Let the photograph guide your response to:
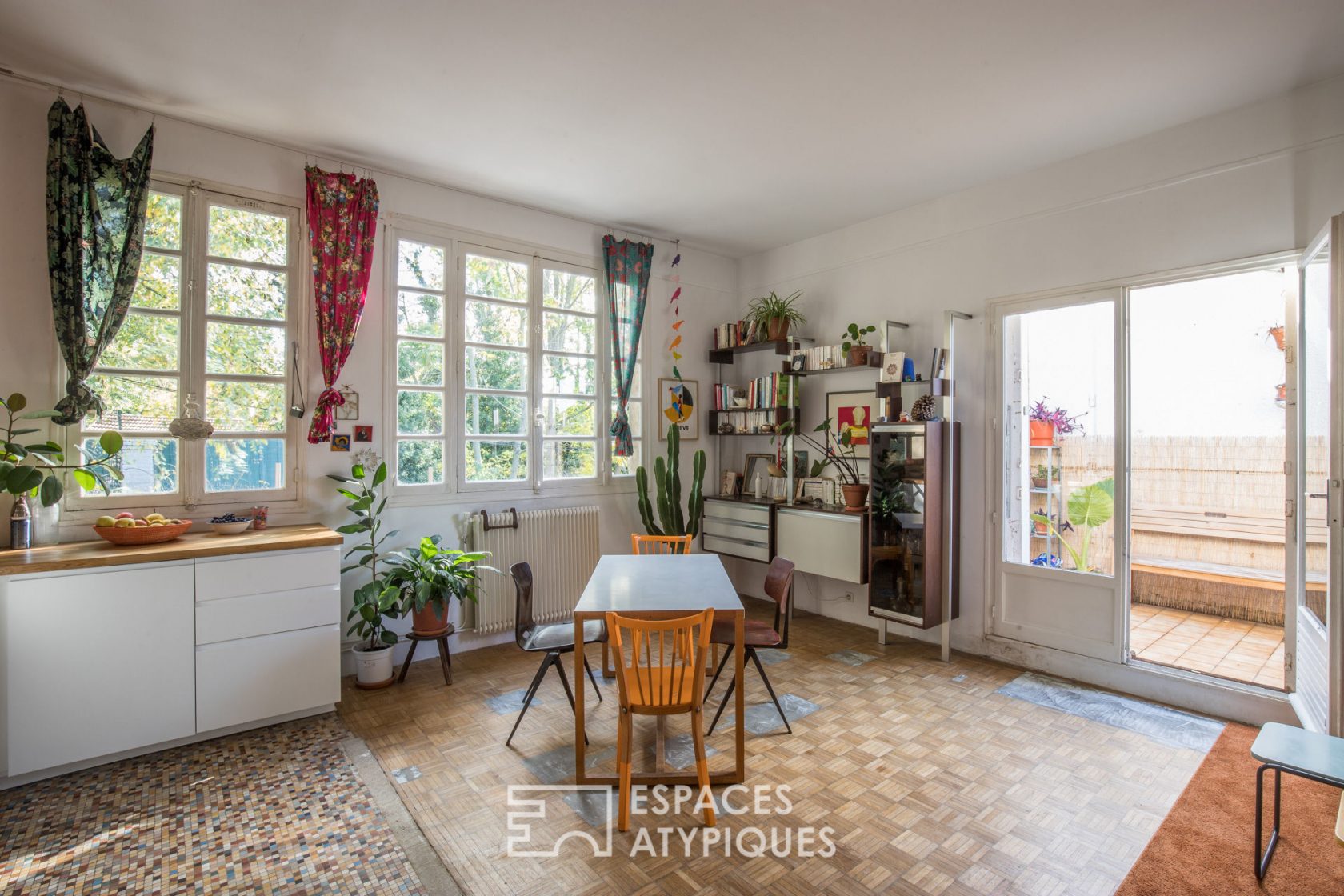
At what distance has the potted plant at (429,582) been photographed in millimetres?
3803

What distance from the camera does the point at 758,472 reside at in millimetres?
5859

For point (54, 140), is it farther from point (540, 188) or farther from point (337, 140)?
point (540, 188)

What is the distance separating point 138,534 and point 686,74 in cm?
354

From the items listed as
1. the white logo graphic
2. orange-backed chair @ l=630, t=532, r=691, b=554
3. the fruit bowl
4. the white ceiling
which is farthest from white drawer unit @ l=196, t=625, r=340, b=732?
the white ceiling

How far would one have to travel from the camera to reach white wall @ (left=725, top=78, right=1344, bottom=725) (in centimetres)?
325

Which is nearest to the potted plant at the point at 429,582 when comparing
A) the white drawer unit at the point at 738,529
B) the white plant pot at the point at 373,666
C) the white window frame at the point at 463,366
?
the white plant pot at the point at 373,666

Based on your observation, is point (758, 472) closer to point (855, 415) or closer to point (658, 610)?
point (855, 415)

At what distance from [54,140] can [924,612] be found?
567 cm

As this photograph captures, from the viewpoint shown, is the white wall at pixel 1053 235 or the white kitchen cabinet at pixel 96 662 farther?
the white wall at pixel 1053 235

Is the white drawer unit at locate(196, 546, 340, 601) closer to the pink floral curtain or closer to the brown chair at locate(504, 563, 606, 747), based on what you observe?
the pink floral curtain

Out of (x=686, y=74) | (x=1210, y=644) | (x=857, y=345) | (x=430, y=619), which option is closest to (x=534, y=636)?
(x=430, y=619)

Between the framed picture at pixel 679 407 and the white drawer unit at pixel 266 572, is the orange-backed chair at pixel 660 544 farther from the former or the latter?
the white drawer unit at pixel 266 572

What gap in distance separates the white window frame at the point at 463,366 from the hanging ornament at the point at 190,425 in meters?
1.01

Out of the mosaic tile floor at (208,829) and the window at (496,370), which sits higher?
the window at (496,370)
